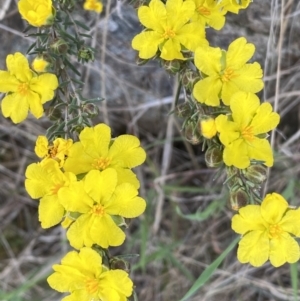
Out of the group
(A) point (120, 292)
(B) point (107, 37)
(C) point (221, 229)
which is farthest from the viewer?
(C) point (221, 229)

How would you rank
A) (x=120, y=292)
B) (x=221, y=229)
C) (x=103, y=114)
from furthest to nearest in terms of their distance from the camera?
(x=221, y=229) → (x=103, y=114) → (x=120, y=292)

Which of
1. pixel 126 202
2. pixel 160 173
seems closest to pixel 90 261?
pixel 126 202

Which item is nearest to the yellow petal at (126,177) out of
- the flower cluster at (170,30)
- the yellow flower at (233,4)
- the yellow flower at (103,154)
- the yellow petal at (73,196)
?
the yellow flower at (103,154)

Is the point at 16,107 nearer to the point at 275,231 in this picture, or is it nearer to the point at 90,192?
the point at 90,192

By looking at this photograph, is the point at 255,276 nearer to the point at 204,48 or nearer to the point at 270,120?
the point at 270,120

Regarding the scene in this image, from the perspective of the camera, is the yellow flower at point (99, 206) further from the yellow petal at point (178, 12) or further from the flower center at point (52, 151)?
the yellow petal at point (178, 12)

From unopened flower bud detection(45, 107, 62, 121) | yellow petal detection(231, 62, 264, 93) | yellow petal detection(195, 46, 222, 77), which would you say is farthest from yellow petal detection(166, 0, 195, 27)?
unopened flower bud detection(45, 107, 62, 121)

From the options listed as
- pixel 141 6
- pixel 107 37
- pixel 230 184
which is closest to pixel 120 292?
pixel 230 184
